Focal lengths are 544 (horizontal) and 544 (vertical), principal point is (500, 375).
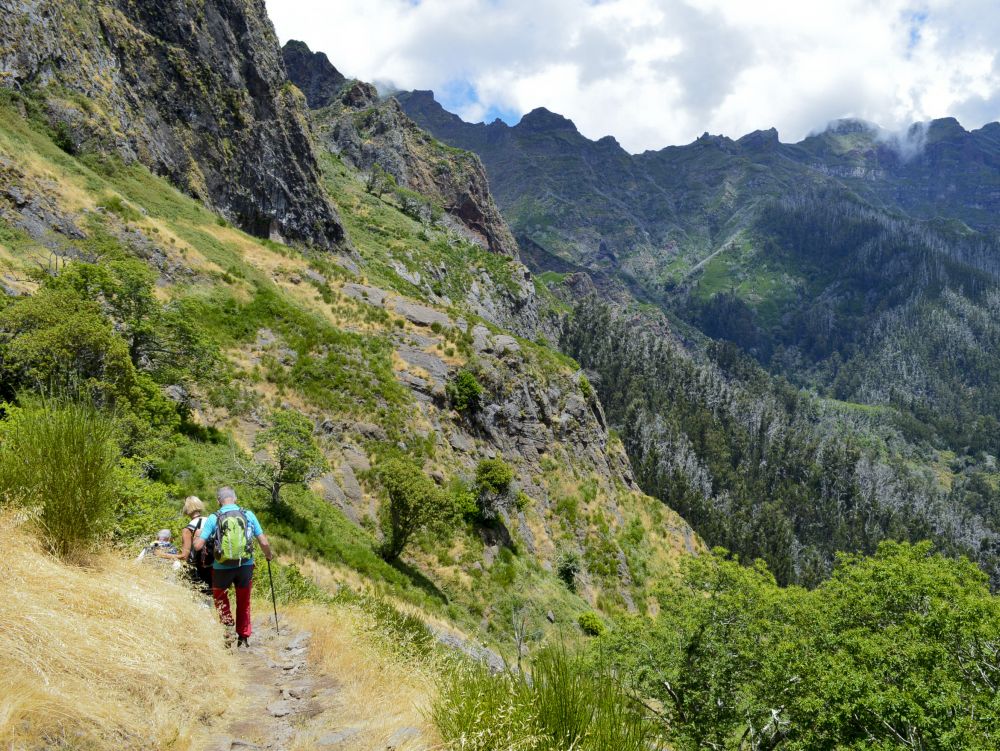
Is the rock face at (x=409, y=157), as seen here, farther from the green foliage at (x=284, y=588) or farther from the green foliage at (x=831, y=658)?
the green foliage at (x=284, y=588)

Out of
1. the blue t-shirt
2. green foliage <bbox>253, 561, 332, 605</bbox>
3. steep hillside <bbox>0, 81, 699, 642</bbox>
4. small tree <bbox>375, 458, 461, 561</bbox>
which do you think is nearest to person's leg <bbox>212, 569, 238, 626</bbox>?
the blue t-shirt

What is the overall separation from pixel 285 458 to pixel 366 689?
14459 mm

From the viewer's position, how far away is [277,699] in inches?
239

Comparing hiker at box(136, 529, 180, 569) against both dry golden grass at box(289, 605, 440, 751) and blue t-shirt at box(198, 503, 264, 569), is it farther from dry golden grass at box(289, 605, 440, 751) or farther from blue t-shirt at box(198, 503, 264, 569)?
dry golden grass at box(289, 605, 440, 751)

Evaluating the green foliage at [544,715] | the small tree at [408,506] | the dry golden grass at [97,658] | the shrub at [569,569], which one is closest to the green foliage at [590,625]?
the shrub at [569,569]

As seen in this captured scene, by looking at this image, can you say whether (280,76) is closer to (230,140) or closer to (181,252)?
(230,140)

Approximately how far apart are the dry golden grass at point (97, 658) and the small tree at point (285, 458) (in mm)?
13285

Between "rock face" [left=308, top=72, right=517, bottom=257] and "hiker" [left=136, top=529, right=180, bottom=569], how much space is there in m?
101

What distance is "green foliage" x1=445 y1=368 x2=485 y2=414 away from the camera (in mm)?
36406

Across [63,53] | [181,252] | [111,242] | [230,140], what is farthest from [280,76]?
[111,242]

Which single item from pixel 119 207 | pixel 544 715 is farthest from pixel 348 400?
pixel 544 715

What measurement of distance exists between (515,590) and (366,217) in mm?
61876

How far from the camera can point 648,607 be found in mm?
37312

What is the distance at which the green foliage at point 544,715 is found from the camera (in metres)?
4.03
